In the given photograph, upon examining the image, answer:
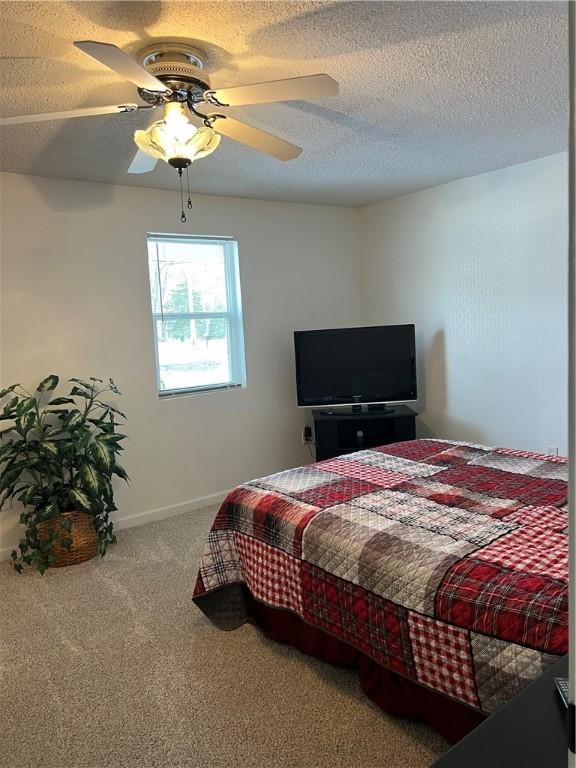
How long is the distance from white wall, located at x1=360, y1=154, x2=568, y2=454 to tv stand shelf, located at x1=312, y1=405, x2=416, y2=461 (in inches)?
16.2

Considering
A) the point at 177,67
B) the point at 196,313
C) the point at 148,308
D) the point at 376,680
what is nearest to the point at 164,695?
the point at 376,680

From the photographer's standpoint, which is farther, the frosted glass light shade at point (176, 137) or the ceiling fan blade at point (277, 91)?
the frosted glass light shade at point (176, 137)

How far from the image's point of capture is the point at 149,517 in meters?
4.06

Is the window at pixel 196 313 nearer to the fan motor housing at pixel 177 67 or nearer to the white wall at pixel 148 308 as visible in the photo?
the white wall at pixel 148 308

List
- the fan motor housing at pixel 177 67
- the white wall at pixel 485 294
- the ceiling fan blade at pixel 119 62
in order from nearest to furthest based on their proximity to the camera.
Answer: the ceiling fan blade at pixel 119 62 → the fan motor housing at pixel 177 67 → the white wall at pixel 485 294

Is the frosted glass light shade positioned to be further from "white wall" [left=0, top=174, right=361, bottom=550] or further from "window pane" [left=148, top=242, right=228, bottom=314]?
"window pane" [left=148, top=242, right=228, bottom=314]

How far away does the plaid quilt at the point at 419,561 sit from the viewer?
1.59 meters

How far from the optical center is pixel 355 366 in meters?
4.53

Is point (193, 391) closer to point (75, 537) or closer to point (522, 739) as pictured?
point (75, 537)

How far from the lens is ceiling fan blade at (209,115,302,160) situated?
208cm

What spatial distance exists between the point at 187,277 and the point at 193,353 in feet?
1.88

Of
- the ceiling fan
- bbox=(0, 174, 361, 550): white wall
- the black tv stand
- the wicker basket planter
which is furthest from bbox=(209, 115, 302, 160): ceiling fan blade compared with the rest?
the black tv stand

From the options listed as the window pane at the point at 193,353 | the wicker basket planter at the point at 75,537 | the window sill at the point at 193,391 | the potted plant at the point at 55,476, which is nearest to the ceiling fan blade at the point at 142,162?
the potted plant at the point at 55,476

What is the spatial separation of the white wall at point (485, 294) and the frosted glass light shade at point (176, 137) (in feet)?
8.26
